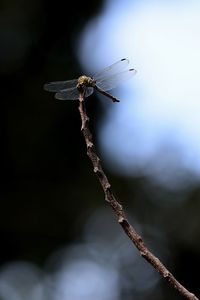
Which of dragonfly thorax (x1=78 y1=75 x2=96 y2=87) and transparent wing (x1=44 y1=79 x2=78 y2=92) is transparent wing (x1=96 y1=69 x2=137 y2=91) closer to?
transparent wing (x1=44 y1=79 x2=78 y2=92)

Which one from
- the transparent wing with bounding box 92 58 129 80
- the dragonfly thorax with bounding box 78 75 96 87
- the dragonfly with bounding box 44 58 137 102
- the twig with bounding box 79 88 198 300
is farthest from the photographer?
the transparent wing with bounding box 92 58 129 80

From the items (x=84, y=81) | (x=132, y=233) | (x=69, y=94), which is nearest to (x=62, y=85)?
(x=69, y=94)

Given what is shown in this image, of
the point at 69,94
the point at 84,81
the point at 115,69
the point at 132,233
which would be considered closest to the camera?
the point at 132,233

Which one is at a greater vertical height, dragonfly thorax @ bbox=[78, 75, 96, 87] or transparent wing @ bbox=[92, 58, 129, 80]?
transparent wing @ bbox=[92, 58, 129, 80]

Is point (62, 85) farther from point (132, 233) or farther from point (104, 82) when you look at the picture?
point (132, 233)

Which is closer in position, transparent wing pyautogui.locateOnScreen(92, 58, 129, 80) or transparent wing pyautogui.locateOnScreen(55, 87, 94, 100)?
transparent wing pyautogui.locateOnScreen(55, 87, 94, 100)

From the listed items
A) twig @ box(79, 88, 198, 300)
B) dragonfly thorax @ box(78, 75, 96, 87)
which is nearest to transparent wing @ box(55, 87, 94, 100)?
dragonfly thorax @ box(78, 75, 96, 87)

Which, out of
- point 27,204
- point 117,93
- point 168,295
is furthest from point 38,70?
point 168,295

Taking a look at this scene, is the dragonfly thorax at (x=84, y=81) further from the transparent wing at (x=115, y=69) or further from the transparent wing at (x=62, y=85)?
the transparent wing at (x=115, y=69)

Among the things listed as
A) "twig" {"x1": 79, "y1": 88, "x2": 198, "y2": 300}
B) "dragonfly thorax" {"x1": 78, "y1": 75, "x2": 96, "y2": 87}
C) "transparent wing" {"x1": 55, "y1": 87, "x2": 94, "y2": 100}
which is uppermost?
"dragonfly thorax" {"x1": 78, "y1": 75, "x2": 96, "y2": 87}
